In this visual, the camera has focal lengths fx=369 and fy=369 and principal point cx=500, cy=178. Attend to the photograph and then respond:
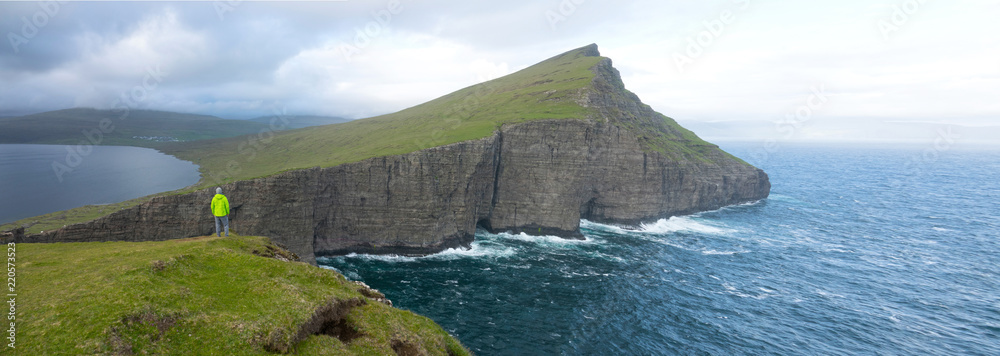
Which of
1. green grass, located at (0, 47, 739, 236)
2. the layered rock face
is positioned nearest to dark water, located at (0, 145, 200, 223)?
green grass, located at (0, 47, 739, 236)

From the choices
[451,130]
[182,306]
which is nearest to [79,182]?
[451,130]

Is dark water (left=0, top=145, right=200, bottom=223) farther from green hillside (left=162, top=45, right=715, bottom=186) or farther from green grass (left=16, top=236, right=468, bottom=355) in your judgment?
green grass (left=16, top=236, right=468, bottom=355)

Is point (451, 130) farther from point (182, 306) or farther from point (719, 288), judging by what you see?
point (182, 306)

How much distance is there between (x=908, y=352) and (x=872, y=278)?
2236 cm

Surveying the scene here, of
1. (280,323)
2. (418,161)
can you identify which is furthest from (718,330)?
(418,161)

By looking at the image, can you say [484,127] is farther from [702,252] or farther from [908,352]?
[908,352]

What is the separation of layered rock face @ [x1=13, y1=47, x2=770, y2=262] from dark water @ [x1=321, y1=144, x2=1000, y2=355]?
184 inches

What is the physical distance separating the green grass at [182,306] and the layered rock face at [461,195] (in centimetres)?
2394

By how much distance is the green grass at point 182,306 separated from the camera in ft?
47.1

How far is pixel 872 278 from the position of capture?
5294 cm

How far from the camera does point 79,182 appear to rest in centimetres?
9350

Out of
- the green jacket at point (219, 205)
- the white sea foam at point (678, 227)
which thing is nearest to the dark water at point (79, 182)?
the green jacket at point (219, 205)

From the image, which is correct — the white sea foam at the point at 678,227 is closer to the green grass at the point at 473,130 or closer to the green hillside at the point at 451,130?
the green grass at the point at 473,130

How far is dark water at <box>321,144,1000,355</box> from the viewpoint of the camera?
37.1 metres
